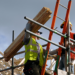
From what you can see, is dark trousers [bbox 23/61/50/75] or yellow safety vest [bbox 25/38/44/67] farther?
yellow safety vest [bbox 25/38/44/67]

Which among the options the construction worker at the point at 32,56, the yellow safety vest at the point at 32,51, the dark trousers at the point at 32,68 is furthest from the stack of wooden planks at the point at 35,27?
the dark trousers at the point at 32,68

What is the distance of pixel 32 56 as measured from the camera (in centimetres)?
447

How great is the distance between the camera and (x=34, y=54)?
4.51 metres

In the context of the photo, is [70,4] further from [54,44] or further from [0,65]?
[0,65]

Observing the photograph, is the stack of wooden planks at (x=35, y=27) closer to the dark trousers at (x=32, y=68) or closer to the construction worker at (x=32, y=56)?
the construction worker at (x=32, y=56)

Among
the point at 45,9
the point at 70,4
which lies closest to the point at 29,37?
the point at 45,9

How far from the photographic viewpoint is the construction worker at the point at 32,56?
173 inches

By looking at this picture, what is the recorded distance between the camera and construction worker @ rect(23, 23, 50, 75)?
4402mm

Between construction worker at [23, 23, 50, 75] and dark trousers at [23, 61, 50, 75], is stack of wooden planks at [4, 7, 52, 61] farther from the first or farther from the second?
dark trousers at [23, 61, 50, 75]

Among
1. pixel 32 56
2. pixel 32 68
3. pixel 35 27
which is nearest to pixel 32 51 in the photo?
pixel 32 56

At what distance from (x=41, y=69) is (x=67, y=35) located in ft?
3.72

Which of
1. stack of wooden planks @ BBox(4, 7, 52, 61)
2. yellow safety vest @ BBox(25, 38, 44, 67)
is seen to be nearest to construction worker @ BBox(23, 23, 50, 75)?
A: yellow safety vest @ BBox(25, 38, 44, 67)

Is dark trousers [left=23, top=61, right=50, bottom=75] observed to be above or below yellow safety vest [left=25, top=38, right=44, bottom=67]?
below

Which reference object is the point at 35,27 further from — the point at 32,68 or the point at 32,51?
the point at 32,68
